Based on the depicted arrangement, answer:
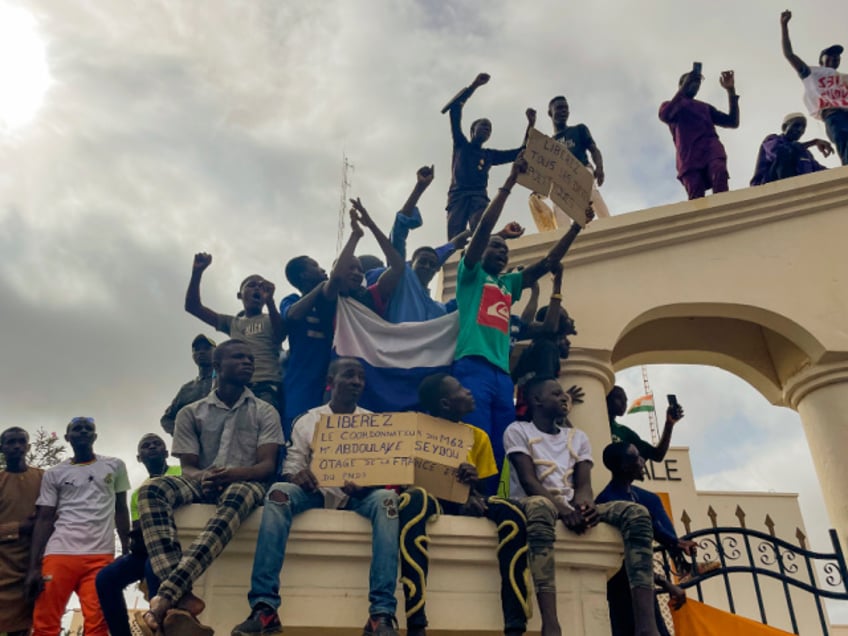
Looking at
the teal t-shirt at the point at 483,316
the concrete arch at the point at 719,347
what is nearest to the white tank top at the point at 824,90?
the concrete arch at the point at 719,347

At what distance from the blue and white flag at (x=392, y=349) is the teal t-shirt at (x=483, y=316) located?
20 centimetres

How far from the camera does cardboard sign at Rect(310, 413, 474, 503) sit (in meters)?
4.63

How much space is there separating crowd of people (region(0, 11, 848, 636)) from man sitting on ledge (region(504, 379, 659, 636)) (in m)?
0.01

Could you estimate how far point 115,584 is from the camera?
4.65 metres

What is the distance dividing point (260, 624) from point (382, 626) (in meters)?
0.60

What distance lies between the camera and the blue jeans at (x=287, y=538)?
13.0 ft

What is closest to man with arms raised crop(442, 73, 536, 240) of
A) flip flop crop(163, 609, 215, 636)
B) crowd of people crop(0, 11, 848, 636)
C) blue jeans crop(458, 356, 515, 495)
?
crowd of people crop(0, 11, 848, 636)

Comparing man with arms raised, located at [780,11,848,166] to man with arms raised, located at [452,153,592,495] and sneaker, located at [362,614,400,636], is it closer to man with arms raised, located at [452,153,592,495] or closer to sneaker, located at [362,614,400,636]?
man with arms raised, located at [452,153,592,495]

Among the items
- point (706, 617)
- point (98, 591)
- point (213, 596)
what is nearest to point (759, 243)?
point (706, 617)

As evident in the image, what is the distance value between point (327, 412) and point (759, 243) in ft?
15.5

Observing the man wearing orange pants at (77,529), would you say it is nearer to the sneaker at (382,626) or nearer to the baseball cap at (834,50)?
the sneaker at (382,626)

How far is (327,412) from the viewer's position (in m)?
5.04

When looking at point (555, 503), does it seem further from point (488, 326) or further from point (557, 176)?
point (557, 176)

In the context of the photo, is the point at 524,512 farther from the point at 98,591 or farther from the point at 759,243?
the point at 759,243
